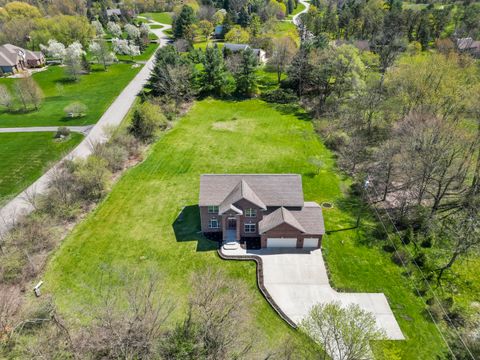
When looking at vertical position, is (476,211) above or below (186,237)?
above

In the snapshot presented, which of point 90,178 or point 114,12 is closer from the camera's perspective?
point 90,178

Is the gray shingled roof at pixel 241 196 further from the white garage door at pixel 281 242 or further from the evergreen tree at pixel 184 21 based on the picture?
the evergreen tree at pixel 184 21

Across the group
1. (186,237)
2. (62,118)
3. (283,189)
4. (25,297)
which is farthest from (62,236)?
(62,118)

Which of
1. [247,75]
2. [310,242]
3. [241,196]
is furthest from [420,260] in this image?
[247,75]

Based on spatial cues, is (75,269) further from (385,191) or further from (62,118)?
(62,118)

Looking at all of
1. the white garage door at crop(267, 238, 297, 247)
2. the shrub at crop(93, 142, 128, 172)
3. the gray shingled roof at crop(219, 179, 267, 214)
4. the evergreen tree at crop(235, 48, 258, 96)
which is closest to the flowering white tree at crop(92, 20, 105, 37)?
the evergreen tree at crop(235, 48, 258, 96)

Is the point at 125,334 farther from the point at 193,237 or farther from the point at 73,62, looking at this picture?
the point at 73,62
